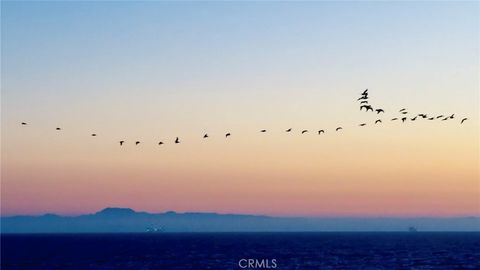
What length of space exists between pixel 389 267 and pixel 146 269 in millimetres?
47344

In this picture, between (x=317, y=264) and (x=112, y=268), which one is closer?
(x=112, y=268)

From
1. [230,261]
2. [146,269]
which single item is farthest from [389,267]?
[146,269]

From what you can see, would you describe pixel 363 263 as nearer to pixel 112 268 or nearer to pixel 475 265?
pixel 475 265

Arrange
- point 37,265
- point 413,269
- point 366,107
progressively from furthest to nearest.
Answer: point 37,265, point 413,269, point 366,107

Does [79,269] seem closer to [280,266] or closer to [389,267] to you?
[280,266]

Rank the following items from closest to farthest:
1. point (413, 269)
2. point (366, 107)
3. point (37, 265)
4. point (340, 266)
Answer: point (366, 107) < point (413, 269) < point (340, 266) < point (37, 265)

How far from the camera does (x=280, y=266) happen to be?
461ft

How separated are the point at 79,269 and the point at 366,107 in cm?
10063

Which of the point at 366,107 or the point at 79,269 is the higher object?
the point at 366,107

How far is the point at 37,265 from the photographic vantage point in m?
154

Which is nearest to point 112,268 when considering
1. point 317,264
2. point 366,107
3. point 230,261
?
point 230,261

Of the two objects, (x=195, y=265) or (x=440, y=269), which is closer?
(x=440, y=269)

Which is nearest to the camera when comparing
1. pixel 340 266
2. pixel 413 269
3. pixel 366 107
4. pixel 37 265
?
pixel 366 107

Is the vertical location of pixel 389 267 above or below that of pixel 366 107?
below
